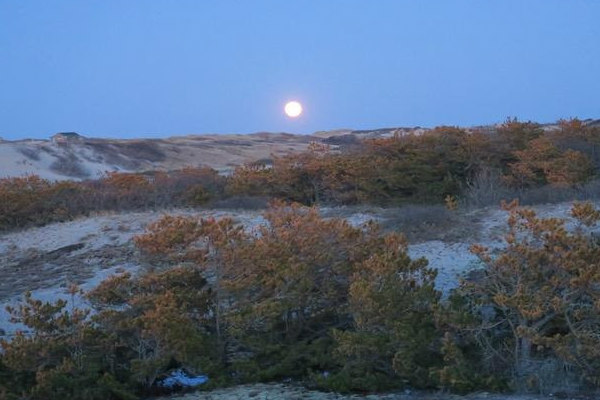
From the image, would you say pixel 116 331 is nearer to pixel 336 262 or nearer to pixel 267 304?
pixel 267 304

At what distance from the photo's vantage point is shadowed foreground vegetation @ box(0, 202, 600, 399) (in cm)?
898

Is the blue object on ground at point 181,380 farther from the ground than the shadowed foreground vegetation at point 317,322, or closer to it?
closer to it

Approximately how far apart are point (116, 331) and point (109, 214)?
10.2 metres

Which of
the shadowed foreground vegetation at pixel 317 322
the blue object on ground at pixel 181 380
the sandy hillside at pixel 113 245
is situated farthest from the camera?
the sandy hillside at pixel 113 245

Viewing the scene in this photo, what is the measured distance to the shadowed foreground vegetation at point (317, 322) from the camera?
8977 millimetres

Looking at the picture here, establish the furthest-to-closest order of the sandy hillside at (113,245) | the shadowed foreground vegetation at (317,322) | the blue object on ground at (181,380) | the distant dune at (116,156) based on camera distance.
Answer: the distant dune at (116,156) < the sandy hillside at (113,245) < the blue object on ground at (181,380) < the shadowed foreground vegetation at (317,322)

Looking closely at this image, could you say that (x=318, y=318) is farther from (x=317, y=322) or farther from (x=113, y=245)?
(x=113, y=245)

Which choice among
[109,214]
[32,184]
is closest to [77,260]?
[109,214]

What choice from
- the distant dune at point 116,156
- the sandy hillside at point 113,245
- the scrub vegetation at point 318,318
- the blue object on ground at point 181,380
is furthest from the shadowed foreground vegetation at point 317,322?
the distant dune at point 116,156

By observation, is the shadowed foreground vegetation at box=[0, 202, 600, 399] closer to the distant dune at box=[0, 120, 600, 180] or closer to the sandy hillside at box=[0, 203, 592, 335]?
the sandy hillside at box=[0, 203, 592, 335]

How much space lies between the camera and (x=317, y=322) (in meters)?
10.6

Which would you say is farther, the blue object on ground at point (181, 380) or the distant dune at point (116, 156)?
the distant dune at point (116, 156)

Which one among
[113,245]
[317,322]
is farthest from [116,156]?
[317,322]

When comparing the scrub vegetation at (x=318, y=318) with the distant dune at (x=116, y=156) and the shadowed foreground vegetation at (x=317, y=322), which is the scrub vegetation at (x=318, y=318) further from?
the distant dune at (x=116, y=156)
